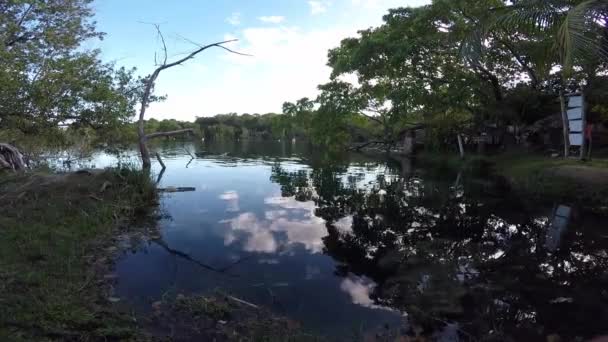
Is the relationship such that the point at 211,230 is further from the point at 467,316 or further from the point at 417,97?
the point at 417,97

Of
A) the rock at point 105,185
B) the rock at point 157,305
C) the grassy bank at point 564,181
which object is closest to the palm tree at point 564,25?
the grassy bank at point 564,181

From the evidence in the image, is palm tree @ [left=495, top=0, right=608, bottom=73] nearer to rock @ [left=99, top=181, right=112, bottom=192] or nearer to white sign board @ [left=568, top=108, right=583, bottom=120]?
rock @ [left=99, top=181, right=112, bottom=192]

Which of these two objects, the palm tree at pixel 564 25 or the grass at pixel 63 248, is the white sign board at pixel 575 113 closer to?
the palm tree at pixel 564 25

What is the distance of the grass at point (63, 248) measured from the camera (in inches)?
140

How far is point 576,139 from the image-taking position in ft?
52.2

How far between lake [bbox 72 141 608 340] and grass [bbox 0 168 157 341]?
23.3 inches

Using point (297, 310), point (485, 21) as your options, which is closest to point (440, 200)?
point (485, 21)

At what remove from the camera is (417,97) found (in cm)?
1838

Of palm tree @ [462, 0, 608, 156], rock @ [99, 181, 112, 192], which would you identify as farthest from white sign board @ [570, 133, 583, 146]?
rock @ [99, 181, 112, 192]

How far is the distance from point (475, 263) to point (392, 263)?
1.42 meters

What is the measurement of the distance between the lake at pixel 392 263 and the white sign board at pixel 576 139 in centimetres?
575

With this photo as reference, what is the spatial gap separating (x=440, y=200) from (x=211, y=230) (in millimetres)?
8146

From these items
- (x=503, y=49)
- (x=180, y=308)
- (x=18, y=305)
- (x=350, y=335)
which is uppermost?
(x=503, y=49)

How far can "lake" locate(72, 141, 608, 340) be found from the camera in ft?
15.2
